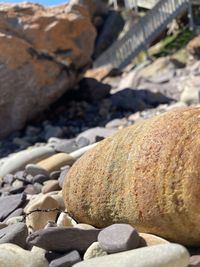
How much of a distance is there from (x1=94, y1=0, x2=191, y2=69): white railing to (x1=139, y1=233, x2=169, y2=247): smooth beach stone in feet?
59.4

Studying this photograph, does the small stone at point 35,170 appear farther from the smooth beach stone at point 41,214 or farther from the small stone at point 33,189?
the smooth beach stone at point 41,214

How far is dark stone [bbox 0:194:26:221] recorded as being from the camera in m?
4.52

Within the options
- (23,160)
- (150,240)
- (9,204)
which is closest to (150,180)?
(150,240)

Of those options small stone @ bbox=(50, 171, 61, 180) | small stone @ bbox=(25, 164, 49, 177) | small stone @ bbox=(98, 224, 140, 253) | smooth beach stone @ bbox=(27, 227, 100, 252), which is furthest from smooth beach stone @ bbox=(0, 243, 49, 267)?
small stone @ bbox=(25, 164, 49, 177)

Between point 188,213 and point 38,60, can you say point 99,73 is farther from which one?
point 188,213

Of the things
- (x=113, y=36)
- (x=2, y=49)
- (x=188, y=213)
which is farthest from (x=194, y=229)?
(x=113, y=36)

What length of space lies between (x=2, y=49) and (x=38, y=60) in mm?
924

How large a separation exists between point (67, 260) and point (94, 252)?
0.56 feet

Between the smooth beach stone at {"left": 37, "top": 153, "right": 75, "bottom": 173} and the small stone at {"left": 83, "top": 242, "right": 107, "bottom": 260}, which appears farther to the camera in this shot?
the smooth beach stone at {"left": 37, "top": 153, "right": 75, "bottom": 173}

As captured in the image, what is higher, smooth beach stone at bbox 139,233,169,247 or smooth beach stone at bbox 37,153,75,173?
smooth beach stone at bbox 139,233,169,247

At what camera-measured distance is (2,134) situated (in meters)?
11.2

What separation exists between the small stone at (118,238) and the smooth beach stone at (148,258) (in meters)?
0.14

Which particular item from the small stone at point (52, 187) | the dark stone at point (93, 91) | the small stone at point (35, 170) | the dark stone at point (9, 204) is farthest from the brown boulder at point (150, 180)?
the dark stone at point (93, 91)

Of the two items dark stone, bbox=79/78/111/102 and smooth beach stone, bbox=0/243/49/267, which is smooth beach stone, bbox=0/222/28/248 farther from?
dark stone, bbox=79/78/111/102
